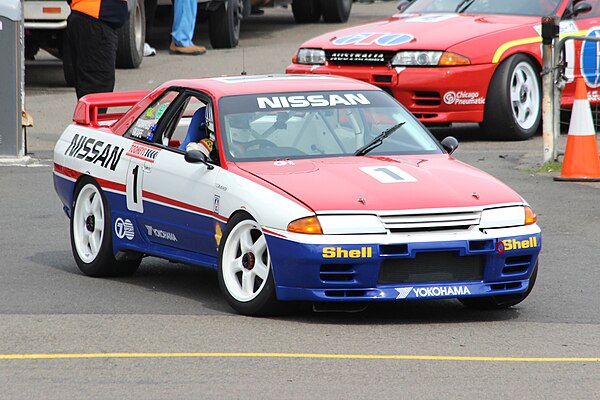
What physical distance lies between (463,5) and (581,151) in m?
3.42

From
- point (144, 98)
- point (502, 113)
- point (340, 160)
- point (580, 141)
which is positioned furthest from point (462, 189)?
point (502, 113)

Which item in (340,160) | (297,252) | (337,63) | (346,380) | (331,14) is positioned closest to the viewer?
(346,380)

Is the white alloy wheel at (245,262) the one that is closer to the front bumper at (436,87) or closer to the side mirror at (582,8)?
the front bumper at (436,87)

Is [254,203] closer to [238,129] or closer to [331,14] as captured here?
[238,129]

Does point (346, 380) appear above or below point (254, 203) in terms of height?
below

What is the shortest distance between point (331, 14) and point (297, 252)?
20.2 metres

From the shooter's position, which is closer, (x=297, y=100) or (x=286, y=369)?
(x=286, y=369)

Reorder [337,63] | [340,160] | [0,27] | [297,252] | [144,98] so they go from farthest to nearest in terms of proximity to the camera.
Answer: [337,63] → [0,27] → [144,98] → [340,160] → [297,252]

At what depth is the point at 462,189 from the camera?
306 inches

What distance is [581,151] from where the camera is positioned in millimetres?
13195

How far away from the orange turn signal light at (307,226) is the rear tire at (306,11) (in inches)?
802

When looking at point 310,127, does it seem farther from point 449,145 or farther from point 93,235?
point 93,235

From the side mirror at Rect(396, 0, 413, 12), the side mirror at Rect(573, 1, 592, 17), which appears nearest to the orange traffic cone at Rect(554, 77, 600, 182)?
the side mirror at Rect(573, 1, 592, 17)

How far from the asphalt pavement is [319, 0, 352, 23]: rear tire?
16.3 m
